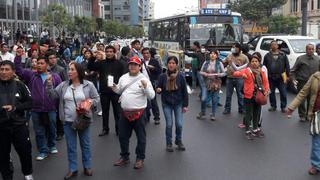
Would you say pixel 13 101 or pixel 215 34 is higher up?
pixel 215 34

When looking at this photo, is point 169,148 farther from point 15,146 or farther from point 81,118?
point 15,146

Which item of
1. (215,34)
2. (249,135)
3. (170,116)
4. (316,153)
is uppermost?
(215,34)

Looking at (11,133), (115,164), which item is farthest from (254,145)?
(11,133)

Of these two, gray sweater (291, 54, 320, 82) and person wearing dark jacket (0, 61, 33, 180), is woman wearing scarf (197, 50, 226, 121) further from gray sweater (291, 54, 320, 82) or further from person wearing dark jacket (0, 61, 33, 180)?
person wearing dark jacket (0, 61, 33, 180)

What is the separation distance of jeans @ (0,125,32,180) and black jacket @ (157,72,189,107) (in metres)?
2.52

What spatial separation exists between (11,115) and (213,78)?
5.72m

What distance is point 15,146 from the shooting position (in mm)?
5855

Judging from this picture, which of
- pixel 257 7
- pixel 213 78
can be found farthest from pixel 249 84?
pixel 257 7

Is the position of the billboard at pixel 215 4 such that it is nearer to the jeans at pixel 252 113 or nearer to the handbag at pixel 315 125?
the jeans at pixel 252 113

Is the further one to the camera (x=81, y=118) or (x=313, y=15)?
(x=313, y=15)

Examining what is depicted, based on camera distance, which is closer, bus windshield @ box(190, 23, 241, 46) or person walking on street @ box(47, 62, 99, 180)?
person walking on street @ box(47, 62, 99, 180)

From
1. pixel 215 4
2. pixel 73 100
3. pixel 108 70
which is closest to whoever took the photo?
pixel 73 100

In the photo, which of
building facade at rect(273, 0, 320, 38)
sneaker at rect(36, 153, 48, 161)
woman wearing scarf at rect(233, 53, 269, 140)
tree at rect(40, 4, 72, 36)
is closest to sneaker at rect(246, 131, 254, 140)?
woman wearing scarf at rect(233, 53, 269, 140)

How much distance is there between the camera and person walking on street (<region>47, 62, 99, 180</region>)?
618cm
